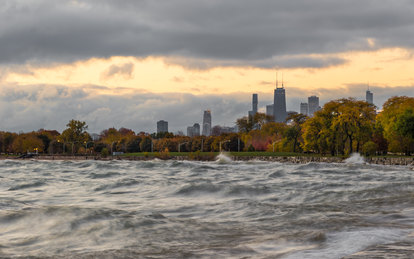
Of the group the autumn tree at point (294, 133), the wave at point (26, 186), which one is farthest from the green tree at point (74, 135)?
the wave at point (26, 186)

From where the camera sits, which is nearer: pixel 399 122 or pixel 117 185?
pixel 117 185

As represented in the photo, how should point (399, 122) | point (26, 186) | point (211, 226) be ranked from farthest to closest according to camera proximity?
point (399, 122), point (26, 186), point (211, 226)

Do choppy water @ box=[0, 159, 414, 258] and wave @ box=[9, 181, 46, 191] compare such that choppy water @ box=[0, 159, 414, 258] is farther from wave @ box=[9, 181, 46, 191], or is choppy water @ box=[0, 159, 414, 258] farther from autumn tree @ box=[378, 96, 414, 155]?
autumn tree @ box=[378, 96, 414, 155]

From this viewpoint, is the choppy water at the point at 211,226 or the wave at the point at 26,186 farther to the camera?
the wave at the point at 26,186

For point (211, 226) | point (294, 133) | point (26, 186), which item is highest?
point (294, 133)

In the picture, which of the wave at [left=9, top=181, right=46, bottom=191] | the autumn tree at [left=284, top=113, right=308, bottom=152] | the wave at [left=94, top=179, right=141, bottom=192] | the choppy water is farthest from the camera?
the autumn tree at [left=284, top=113, right=308, bottom=152]

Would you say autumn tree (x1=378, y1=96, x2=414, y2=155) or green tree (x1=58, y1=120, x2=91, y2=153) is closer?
autumn tree (x1=378, y1=96, x2=414, y2=155)

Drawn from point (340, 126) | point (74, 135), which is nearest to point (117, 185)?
point (340, 126)

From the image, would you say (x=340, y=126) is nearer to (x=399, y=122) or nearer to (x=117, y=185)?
(x=399, y=122)

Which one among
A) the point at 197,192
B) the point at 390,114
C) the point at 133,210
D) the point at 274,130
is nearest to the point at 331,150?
the point at 390,114

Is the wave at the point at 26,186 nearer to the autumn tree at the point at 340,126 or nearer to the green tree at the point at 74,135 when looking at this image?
the autumn tree at the point at 340,126

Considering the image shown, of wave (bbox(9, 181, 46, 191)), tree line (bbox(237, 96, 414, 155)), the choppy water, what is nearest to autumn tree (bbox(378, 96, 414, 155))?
tree line (bbox(237, 96, 414, 155))

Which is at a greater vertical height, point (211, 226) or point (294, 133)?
point (294, 133)

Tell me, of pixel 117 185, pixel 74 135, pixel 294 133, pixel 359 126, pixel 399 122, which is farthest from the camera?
pixel 74 135
